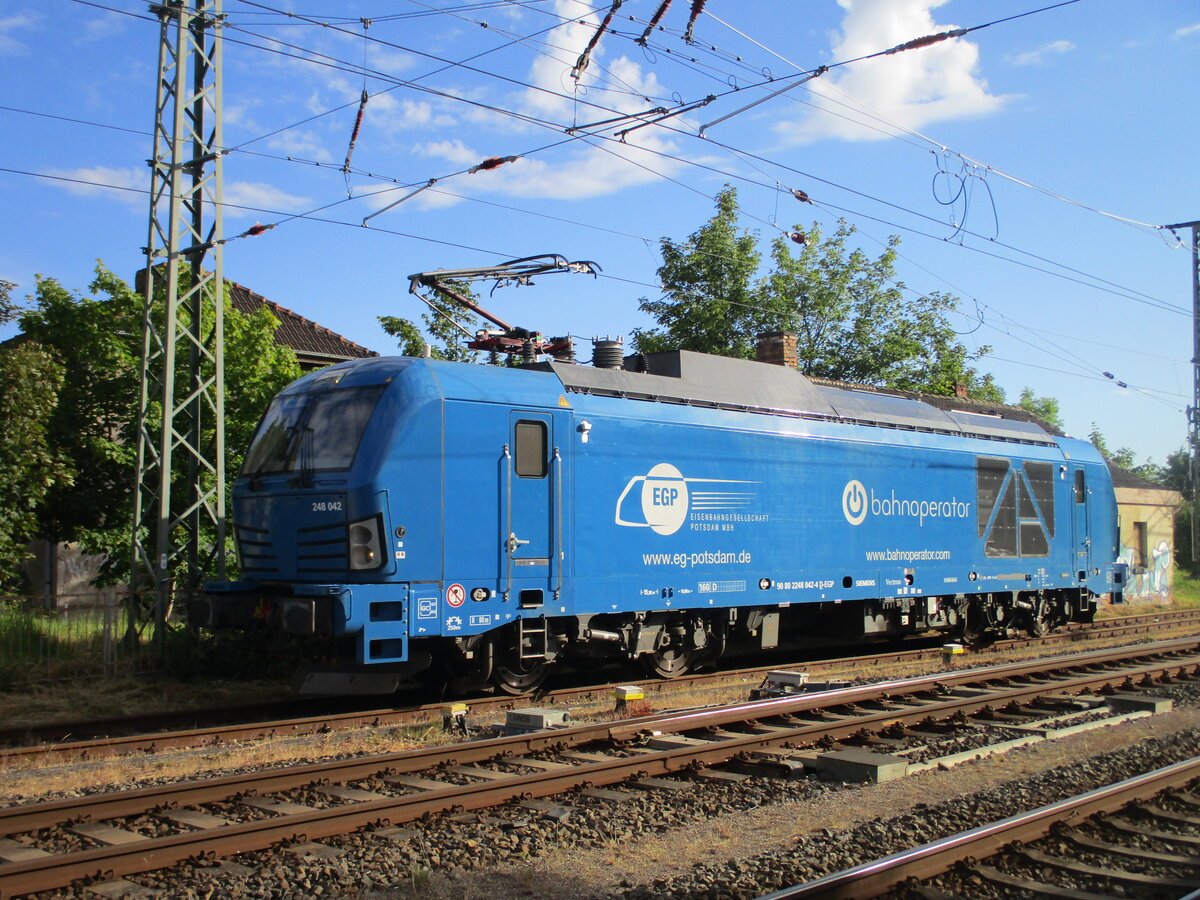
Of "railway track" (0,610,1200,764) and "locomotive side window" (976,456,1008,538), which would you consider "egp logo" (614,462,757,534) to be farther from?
"locomotive side window" (976,456,1008,538)

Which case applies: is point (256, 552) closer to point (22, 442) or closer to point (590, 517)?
point (590, 517)

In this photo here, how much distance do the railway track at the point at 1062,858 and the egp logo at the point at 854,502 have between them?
24.1 ft

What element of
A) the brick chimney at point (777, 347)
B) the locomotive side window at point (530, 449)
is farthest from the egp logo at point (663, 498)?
the brick chimney at point (777, 347)

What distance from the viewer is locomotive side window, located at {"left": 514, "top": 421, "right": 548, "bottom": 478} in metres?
10.6

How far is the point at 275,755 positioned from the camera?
872cm

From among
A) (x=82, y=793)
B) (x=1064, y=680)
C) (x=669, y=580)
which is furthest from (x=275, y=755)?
(x=1064, y=680)

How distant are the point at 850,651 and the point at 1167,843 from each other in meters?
11.2

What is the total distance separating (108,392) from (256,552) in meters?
8.20

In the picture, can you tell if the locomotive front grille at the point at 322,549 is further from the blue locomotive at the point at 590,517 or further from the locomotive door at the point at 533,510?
the locomotive door at the point at 533,510

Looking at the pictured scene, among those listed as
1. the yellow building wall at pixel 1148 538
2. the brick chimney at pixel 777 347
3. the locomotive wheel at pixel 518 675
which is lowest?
the locomotive wheel at pixel 518 675

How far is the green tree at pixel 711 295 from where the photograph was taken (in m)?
31.6

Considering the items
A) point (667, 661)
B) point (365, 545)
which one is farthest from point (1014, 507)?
point (365, 545)

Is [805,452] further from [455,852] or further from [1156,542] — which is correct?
Answer: [1156,542]

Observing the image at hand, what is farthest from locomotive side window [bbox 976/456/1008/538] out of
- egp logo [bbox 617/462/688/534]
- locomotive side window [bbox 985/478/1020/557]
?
egp logo [bbox 617/462/688/534]
